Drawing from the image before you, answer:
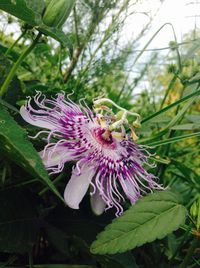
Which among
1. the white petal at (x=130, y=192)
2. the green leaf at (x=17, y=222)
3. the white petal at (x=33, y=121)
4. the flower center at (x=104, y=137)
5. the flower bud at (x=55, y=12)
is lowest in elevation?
the green leaf at (x=17, y=222)

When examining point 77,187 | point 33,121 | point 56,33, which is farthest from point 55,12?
point 77,187

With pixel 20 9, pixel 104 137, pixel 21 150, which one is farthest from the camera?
pixel 104 137

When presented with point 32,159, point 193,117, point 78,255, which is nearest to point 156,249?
point 78,255

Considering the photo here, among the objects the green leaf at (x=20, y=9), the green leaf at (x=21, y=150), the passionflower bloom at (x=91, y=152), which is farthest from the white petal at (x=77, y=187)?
the green leaf at (x=20, y=9)

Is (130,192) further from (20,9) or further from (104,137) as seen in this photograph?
(20,9)

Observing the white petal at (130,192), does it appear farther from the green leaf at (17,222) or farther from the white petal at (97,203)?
the green leaf at (17,222)

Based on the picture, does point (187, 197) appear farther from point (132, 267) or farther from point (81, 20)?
point (81, 20)
